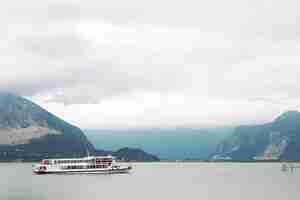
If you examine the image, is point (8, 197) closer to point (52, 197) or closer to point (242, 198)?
point (52, 197)

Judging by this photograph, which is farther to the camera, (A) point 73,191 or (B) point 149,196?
(A) point 73,191

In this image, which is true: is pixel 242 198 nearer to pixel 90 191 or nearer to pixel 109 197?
pixel 109 197

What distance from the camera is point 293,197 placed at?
583 feet

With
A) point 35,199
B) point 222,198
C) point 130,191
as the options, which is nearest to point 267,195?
point 222,198

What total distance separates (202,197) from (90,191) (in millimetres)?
44871

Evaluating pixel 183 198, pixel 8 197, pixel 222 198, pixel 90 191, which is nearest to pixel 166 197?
pixel 183 198

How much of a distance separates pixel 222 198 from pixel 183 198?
13.7m

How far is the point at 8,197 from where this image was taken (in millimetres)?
159000

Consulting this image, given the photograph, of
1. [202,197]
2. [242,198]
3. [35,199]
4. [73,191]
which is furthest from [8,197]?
[242,198]

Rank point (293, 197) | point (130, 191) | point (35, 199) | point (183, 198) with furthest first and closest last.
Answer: point (130, 191), point (293, 197), point (183, 198), point (35, 199)

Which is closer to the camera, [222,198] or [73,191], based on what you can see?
[222,198]

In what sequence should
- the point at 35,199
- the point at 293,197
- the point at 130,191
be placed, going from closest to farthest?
the point at 35,199 → the point at 293,197 → the point at 130,191

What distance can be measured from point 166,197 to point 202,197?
11.8 metres

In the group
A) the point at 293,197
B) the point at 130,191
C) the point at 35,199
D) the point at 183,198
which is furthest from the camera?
the point at 130,191
